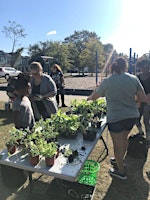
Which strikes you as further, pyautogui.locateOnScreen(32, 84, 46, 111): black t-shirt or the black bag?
pyautogui.locateOnScreen(32, 84, 46, 111): black t-shirt

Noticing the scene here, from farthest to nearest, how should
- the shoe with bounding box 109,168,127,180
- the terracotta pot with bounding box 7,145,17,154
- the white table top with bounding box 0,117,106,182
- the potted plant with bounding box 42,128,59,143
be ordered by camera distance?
the shoe with bounding box 109,168,127,180
the potted plant with bounding box 42,128,59,143
the terracotta pot with bounding box 7,145,17,154
the white table top with bounding box 0,117,106,182

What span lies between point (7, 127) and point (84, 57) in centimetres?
2635

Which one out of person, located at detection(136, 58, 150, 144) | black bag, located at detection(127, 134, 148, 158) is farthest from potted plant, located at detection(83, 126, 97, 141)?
person, located at detection(136, 58, 150, 144)

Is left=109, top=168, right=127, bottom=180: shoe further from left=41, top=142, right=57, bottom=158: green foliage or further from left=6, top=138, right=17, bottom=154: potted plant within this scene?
left=6, top=138, right=17, bottom=154: potted plant

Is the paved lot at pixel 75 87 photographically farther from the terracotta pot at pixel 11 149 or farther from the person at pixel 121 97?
the terracotta pot at pixel 11 149

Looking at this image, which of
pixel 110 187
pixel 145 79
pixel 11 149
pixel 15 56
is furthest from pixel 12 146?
pixel 15 56

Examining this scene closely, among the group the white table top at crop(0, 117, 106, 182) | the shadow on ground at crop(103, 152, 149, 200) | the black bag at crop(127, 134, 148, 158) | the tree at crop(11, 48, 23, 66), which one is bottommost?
the shadow on ground at crop(103, 152, 149, 200)

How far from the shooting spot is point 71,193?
2100 millimetres

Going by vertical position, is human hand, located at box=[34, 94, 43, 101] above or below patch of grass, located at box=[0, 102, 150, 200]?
above

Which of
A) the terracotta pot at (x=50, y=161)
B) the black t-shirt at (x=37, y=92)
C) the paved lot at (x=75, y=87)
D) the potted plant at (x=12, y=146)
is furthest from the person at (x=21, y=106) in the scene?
the paved lot at (x=75, y=87)

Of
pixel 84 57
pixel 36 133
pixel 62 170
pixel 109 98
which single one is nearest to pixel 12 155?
pixel 36 133

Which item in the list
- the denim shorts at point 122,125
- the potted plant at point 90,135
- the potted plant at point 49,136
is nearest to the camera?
the potted plant at point 49,136

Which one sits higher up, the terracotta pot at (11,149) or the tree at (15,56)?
the tree at (15,56)

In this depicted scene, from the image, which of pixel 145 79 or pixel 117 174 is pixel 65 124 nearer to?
pixel 117 174
